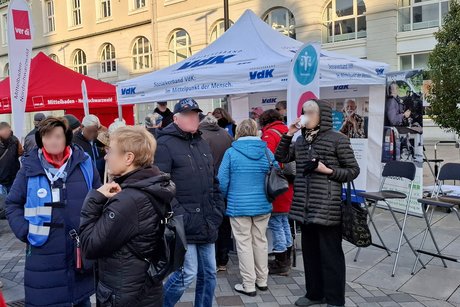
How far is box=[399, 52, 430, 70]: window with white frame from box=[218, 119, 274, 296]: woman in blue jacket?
16.4m

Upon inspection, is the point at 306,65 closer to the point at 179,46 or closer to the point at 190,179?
the point at 190,179

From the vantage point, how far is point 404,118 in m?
7.02

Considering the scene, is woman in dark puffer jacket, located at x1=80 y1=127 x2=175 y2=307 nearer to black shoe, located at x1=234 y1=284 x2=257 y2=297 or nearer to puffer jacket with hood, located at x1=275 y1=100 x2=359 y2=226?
puffer jacket with hood, located at x1=275 y1=100 x2=359 y2=226

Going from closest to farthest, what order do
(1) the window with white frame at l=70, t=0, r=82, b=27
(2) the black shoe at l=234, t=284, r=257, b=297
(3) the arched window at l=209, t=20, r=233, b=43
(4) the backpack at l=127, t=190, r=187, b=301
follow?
(4) the backpack at l=127, t=190, r=187, b=301 < (2) the black shoe at l=234, t=284, r=257, b=297 < (3) the arched window at l=209, t=20, r=233, b=43 < (1) the window with white frame at l=70, t=0, r=82, b=27

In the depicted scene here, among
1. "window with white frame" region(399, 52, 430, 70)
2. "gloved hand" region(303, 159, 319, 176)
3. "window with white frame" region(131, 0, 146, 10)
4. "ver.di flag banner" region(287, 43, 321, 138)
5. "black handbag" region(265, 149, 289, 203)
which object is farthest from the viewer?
"window with white frame" region(131, 0, 146, 10)

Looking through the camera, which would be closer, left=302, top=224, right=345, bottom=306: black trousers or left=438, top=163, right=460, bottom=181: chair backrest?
left=302, top=224, right=345, bottom=306: black trousers

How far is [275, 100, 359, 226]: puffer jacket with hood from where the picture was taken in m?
3.66

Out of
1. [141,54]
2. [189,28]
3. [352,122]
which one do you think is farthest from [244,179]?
[141,54]

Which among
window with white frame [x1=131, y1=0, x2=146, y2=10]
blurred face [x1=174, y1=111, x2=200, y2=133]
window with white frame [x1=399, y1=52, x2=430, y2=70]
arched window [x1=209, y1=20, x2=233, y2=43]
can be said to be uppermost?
window with white frame [x1=131, y1=0, x2=146, y2=10]

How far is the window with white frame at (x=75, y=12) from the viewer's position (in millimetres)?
32600

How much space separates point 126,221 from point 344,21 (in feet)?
66.9

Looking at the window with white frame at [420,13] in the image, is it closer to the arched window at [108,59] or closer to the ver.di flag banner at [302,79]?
the ver.di flag banner at [302,79]

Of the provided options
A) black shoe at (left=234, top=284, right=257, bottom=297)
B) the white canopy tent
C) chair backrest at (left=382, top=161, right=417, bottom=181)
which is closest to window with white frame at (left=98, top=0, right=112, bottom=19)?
the white canopy tent

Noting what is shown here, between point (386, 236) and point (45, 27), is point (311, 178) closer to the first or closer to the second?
point (386, 236)
